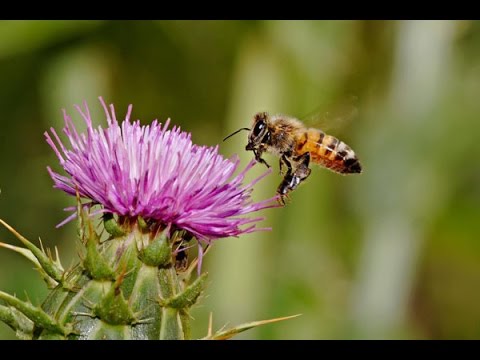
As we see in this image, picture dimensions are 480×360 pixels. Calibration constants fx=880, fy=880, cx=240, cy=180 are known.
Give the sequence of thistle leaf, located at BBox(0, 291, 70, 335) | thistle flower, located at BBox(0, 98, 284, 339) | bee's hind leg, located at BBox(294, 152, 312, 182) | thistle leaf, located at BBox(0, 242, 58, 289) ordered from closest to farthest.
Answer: thistle leaf, located at BBox(0, 291, 70, 335) < thistle flower, located at BBox(0, 98, 284, 339) < thistle leaf, located at BBox(0, 242, 58, 289) < bee's hind leg, located at BBox(294, 152, 312, 182)

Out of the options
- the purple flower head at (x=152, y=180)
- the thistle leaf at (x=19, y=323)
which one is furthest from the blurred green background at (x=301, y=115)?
the thistle leaf at (x=19, y=323)

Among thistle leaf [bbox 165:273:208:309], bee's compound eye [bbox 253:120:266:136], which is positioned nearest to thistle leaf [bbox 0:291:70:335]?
thistle leaf [bbox 165:273:208:309]

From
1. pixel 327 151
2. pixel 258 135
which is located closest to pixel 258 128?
pixel 258 135

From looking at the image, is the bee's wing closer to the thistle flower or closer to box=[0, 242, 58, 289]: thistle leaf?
the thistle flower

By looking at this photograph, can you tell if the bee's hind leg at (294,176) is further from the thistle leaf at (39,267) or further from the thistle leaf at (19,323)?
the thistle leaf at (19,323)

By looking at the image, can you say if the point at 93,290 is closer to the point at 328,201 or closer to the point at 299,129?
the point at 299,129

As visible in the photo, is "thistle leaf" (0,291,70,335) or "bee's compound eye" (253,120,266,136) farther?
"bee's compound eye" (253,120,266,136)
